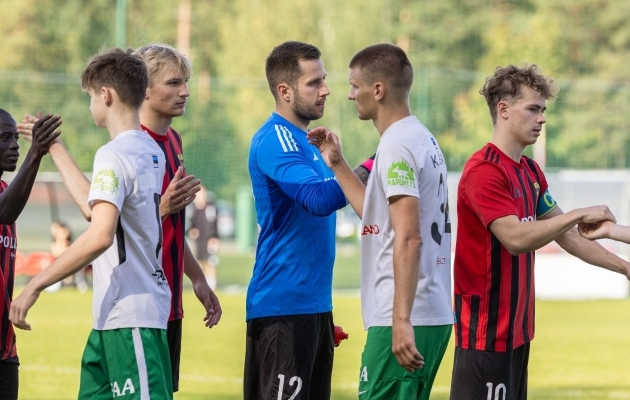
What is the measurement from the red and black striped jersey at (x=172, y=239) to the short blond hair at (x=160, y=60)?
1.19 ft

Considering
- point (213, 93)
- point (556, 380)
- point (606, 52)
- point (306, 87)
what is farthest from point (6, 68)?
point (306, 87)

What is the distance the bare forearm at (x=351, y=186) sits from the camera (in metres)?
5.59

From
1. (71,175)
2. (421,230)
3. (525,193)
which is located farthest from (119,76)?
(525,193)

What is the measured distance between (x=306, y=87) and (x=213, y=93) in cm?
2298

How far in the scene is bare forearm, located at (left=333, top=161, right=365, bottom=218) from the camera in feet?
18.3

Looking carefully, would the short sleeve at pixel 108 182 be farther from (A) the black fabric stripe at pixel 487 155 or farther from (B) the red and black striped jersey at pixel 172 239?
(A) the black fabric stripe at pixel 487 155

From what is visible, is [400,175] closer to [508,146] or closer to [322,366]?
[508,146]

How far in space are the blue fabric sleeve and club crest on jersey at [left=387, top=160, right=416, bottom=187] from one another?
0.53 m

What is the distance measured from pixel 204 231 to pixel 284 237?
66.4 feet

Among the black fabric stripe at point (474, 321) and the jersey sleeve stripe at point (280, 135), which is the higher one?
the jersey sleeve stripe at point (280, 135)

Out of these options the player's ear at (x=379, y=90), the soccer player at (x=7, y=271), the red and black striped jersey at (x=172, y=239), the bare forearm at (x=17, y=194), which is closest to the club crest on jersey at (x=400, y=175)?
the player's ear at (x=379, y=90)

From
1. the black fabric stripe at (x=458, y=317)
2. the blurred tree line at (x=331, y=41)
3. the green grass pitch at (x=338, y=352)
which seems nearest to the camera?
the black fabric stripe at (x=458, y=317)

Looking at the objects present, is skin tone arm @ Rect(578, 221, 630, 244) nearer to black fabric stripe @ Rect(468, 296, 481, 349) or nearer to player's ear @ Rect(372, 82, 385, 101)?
black fabric stripe @ Rect(468, 296, 481, 349)

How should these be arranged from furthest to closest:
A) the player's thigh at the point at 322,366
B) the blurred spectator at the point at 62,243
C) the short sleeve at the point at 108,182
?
the blurred spectator at the point at 62,243
the player's thigh at the point at 322,366
the short sleeve at the point at 108,182
